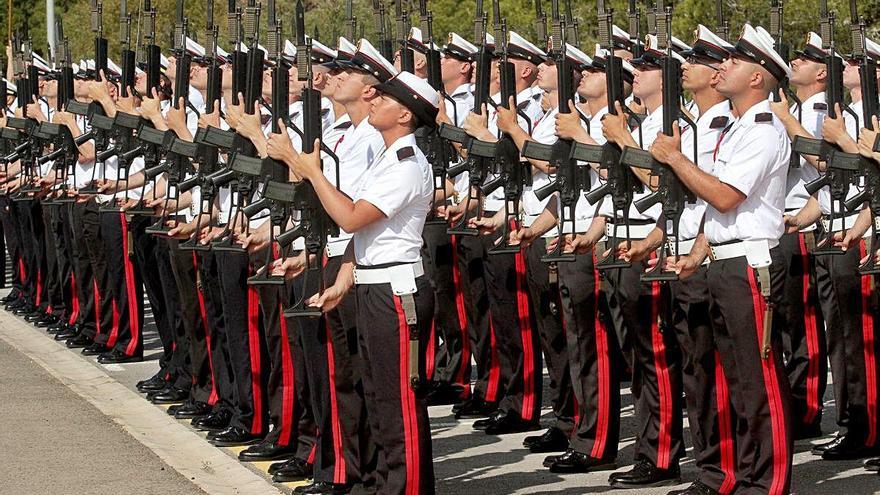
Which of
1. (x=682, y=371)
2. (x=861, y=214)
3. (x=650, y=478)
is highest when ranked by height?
(x=861, y=214)

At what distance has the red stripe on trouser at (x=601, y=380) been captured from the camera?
A: 867 centimetres

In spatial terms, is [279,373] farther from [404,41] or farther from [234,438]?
[404,41]

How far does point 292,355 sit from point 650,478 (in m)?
1.80

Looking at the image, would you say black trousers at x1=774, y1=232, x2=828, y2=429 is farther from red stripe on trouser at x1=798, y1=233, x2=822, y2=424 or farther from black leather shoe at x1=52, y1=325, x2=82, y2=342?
black leather shoe at x1=52, y1=325, x2=82, y2=342

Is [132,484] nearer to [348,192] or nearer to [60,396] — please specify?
[348,192]

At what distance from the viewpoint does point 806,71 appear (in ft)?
31.0

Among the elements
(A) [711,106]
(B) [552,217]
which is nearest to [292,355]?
(B) [552,217]

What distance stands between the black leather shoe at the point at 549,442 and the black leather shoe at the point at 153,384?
3.07 meters

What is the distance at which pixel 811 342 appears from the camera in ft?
31.4

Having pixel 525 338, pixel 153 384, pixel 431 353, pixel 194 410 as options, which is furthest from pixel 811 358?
pixel 153 384

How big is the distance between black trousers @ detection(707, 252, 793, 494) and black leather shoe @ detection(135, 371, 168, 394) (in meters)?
5.02

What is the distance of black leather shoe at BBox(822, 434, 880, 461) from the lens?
345 inches

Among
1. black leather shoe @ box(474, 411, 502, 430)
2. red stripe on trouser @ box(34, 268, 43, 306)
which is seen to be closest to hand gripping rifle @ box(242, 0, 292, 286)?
black leather shoe @ box(474, 411, 502, 430)

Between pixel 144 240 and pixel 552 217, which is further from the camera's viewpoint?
pixel 144 240
